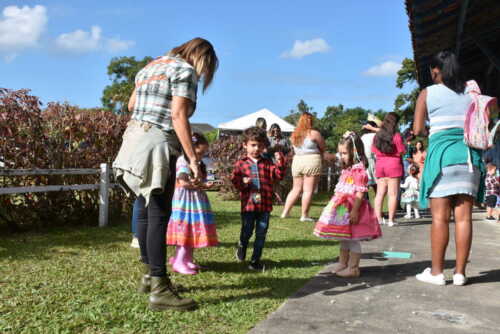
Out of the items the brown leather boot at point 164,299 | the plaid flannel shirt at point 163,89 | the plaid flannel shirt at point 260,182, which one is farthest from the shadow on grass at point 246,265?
the plaid flannel shirt at point 163,89

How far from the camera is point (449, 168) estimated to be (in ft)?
13.0

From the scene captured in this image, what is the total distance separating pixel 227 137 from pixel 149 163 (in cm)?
1081

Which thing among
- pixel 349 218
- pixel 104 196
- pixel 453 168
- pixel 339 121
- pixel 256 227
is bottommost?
pixel 256 227

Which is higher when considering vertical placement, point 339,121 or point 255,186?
point 339,121

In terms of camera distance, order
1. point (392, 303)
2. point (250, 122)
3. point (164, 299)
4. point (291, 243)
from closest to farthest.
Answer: point (164, 299) < point (392, 303) < point (291, 243) < point (250, 122)

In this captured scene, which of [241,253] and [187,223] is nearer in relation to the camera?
[187,223]

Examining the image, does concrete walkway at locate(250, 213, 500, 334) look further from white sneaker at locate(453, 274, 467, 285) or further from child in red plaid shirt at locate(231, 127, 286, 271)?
child in red plaid shirt at locate(231, 127, 286, 271)

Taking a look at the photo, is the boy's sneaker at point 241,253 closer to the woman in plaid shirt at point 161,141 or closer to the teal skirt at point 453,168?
the woman in plaid shirt at point 161,141

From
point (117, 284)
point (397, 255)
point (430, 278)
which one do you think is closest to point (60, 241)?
point (117, 284)

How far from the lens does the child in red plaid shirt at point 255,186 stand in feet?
14.4

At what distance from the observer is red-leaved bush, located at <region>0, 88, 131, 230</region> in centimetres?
600

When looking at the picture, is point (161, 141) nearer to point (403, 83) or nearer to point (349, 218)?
point (349, 218)

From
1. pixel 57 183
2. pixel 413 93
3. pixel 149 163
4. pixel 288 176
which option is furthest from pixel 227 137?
pixel 413 93

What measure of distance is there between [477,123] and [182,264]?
2625 millimetres
